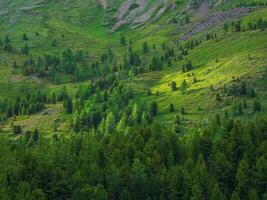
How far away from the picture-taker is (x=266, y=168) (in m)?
149

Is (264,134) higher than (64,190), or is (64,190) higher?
(264,134)

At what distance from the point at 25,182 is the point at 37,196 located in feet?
25.1

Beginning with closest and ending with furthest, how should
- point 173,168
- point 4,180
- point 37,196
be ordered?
point 37,196 < point 4,180 < point 173,168

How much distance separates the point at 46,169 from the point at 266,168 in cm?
6603

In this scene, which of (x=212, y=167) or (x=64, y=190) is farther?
(x=212, y=167)

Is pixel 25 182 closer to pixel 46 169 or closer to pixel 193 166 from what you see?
pixel 46 169

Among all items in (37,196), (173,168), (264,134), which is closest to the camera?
(37,196)

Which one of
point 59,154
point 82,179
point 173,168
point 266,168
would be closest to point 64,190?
point 82,179

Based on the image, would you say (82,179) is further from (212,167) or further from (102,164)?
(212,167)

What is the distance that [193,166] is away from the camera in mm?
156500

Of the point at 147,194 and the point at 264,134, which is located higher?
the point at 264,134

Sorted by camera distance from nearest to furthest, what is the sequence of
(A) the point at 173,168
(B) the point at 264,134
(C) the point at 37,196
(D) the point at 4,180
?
1. (C) the point at 37,196
2. (D) the point at 4,180
3. (A) the point at 173,168
4. (B) the point at 264,134

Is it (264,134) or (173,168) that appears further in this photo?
(264,134)

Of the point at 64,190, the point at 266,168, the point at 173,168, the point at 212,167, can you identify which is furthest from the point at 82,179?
the point at 266,168
